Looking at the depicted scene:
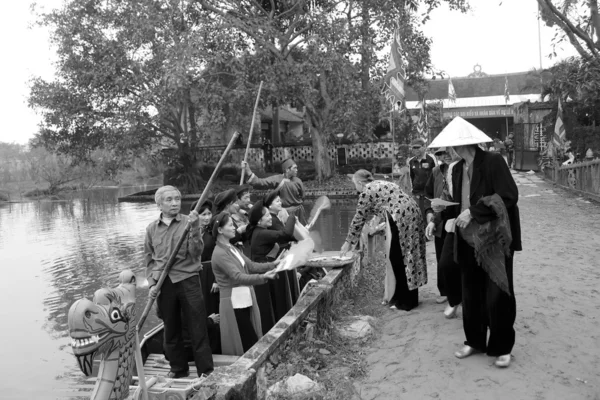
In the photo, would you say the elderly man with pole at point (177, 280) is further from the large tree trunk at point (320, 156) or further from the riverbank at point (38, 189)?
the riverbank at point (38, 189)

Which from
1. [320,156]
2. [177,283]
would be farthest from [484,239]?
[320,156]

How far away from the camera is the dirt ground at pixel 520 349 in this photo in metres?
3.95

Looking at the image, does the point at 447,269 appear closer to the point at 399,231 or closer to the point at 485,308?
the point at 399,231

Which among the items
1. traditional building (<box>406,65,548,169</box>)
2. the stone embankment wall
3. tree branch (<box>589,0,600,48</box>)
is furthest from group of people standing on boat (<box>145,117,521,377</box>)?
traditional building (<box>406,65,548,169</box>)

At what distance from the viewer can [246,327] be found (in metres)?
5.02

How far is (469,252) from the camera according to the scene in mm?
4262

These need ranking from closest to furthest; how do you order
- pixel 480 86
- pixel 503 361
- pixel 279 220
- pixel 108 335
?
pixel 108 335, pixel 503 361, pixel 279 220, pixel 480 86

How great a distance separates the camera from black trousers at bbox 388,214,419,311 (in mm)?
5883

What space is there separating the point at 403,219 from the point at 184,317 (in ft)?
8.00

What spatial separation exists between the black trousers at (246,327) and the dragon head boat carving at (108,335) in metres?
1.47

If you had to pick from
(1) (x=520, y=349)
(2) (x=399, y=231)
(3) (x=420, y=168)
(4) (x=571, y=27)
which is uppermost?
(4) (x=571, y=27)

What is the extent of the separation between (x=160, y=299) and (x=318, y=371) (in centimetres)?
152

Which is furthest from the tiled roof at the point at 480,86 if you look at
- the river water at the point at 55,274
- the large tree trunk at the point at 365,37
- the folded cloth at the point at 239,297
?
the folded cloth at the point at 239,297

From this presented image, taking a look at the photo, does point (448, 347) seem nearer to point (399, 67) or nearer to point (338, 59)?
point (399, 67)
